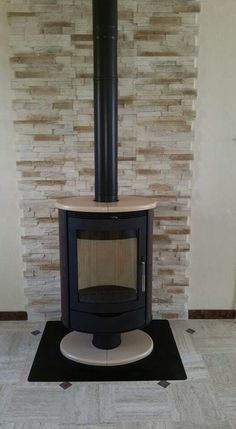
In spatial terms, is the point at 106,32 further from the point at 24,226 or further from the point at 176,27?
the point at 24,226

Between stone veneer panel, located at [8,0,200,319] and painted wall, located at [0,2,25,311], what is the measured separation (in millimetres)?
57

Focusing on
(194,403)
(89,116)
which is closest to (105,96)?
(89,116)

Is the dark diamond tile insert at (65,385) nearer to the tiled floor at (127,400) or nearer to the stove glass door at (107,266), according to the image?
the tiled floor at (127,400)

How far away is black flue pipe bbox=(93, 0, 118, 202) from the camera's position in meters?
1.98

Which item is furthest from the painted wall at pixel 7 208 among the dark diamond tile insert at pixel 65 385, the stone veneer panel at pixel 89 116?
the dark diamond tile insert at pixel 65 385

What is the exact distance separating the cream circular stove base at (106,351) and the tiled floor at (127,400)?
0.58 ft

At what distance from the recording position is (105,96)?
2.06 meters

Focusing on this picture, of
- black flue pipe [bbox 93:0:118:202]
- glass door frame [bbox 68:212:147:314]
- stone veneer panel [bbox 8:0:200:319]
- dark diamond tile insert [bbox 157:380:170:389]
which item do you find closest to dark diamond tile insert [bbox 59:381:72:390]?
glass door frame [bbox 68:212:147:314]

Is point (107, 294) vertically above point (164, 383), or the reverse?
point (107, 294)

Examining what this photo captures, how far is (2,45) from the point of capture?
240 centimetres

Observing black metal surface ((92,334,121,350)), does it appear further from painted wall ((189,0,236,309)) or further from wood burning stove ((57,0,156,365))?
painted wall ((189,0,236,309))

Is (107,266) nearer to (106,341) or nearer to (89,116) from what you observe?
(106,341)

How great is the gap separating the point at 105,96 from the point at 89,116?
1.44ft

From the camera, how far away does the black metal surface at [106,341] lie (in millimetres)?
2289
